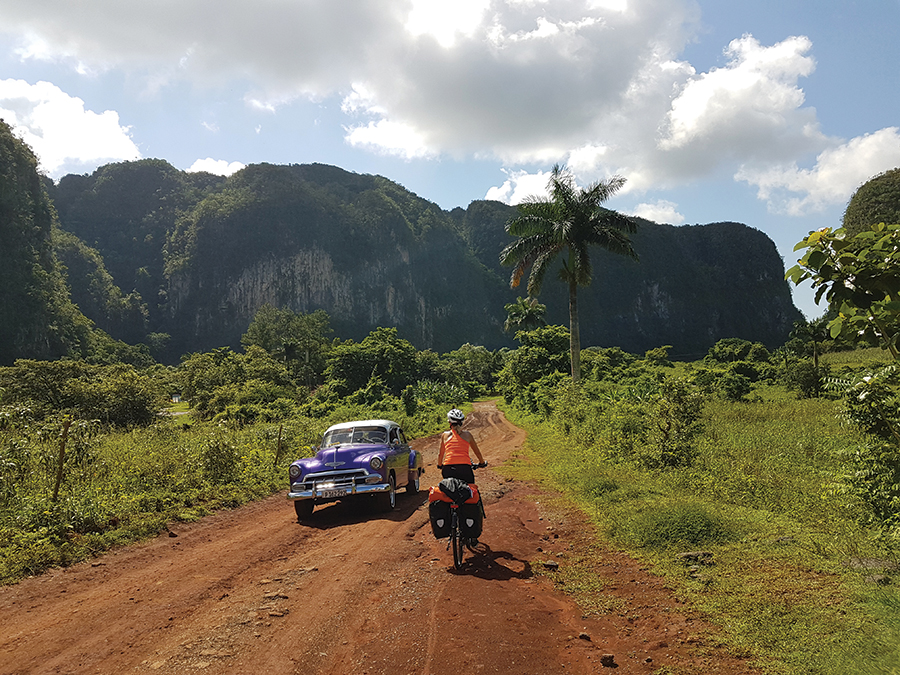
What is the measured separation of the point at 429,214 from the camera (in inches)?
6762

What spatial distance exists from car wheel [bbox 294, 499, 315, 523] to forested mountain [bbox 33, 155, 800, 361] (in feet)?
418

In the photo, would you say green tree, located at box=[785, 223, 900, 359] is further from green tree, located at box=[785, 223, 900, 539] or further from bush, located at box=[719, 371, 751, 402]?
bush, located at box=[719, 371, 751, 402]

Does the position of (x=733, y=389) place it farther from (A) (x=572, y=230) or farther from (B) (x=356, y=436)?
(B) (x=356, y=436)

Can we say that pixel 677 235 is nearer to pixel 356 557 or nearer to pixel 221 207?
pixel 221 207

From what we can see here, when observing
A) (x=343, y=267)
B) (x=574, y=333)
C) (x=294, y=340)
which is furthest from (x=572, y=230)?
(x=343, y=267)

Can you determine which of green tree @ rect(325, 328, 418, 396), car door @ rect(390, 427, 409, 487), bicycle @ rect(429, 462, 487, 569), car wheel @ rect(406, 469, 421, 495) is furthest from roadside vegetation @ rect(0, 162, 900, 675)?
green tree @ rect(325, 328, 418, 396)

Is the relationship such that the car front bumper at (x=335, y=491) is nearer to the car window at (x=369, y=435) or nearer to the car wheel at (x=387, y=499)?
the car wheel at (x=387, y=499)

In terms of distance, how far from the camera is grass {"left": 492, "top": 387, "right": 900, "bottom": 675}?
3523 mm

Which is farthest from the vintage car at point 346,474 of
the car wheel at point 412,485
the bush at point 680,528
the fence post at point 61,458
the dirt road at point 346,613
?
the bush at point 680,528

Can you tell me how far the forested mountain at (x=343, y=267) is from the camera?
13588cm

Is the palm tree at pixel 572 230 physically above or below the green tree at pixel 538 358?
above


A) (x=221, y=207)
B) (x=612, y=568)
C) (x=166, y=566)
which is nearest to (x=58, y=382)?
(x=166, y=566)

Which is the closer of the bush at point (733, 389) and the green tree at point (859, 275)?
the green tree at point (859, 275)

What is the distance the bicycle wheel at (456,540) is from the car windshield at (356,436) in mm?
4301
